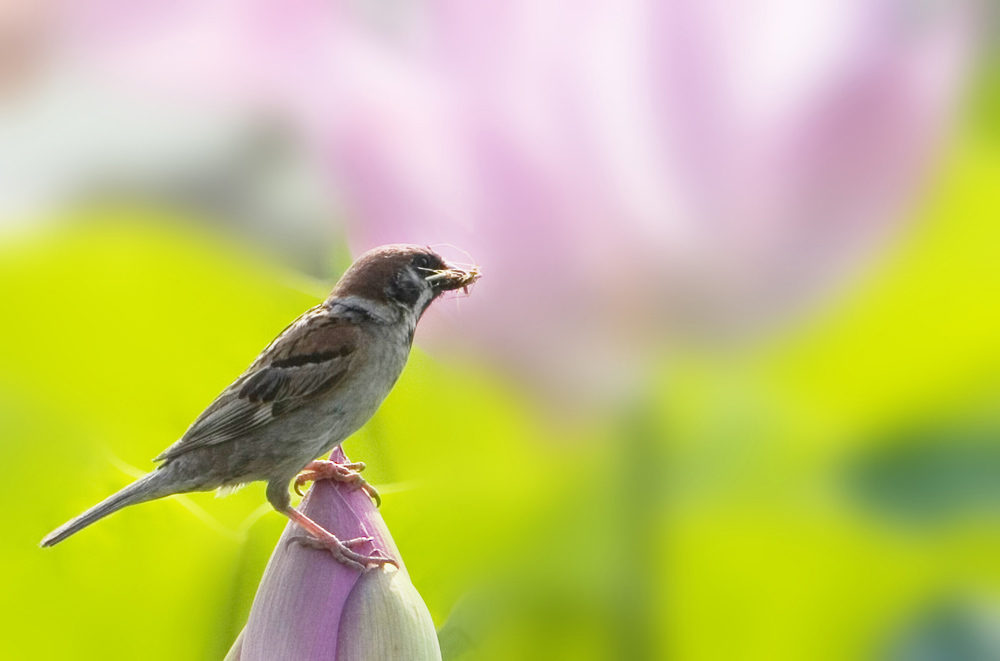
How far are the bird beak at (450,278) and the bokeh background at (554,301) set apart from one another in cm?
10

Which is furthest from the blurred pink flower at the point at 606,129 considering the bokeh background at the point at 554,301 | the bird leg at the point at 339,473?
the bird leg at the point at 339,473

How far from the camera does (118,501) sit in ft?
0.83

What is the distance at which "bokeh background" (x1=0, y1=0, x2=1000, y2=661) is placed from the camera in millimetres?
361

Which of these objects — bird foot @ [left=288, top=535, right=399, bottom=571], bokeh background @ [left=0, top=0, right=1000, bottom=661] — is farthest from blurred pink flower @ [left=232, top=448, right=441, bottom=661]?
bokeh background @ [left=0, top=0, right=1000, bottom=661]

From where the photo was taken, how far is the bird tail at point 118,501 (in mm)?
242

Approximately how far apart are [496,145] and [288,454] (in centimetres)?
16

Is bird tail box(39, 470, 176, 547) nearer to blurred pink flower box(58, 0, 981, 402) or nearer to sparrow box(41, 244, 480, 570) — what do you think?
sparrow box(41, 244, 480, 570)

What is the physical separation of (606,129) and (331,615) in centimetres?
23

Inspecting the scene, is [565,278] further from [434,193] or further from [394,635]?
[394,635]

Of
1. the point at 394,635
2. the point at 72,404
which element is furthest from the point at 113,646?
the point at 394,635

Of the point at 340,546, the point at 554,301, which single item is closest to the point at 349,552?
the point at 340,546

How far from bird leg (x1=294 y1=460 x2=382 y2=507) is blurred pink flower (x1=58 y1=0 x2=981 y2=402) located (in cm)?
12

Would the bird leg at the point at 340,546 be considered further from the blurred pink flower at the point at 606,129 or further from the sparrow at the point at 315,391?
the blurred pink flower at the point at 606,129

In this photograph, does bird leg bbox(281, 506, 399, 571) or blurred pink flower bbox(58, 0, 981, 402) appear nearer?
bird leg bbox(281, 506, 399, 571)
